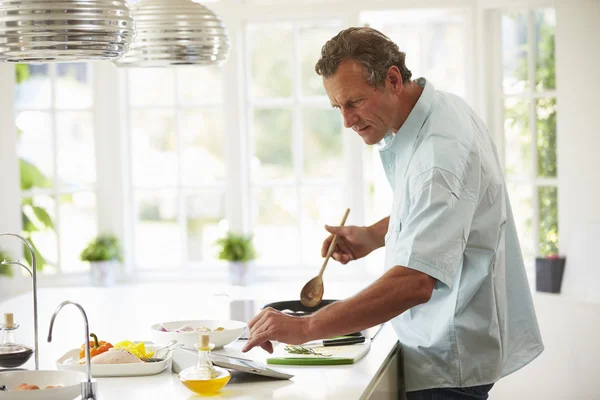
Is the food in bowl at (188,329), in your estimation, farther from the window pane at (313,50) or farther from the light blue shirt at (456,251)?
the window pane at (313,50)

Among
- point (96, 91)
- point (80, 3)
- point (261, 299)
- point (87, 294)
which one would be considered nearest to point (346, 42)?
point (80, 3)

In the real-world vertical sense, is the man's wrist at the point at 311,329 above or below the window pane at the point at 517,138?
below

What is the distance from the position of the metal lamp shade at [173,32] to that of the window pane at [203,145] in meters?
2.60

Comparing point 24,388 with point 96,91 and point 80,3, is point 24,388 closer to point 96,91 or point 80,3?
point 80,3

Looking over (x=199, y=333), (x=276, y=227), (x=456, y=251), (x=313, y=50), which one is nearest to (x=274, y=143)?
(x=276, y=227)

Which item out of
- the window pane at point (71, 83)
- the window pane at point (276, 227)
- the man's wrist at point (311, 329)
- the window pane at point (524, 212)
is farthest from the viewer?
the window pane at point (276, 227)

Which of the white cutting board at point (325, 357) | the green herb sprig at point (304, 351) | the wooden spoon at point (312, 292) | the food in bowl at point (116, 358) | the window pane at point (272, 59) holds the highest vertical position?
the window pane at point (272, 59)

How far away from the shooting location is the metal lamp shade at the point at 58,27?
82.0 inches

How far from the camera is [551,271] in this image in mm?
4871

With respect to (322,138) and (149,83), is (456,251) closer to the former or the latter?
(149,83)

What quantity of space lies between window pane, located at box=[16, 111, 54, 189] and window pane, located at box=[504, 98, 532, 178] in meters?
2.73

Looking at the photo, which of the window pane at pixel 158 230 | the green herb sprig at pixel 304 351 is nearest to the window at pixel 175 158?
the window pane at pixel 158 230

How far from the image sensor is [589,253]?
4816 millimetres

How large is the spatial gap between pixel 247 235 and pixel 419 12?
1687mm
